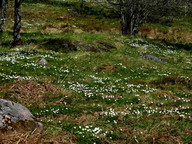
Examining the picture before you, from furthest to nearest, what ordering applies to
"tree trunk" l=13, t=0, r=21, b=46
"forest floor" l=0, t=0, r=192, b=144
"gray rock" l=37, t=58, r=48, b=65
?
"tree trunk" l=13, t=0, r=21, b=46 → "gray rock" l=37, t=58, r=48, b=65 → "forest floor" l=0, t=0, r=192, b=144

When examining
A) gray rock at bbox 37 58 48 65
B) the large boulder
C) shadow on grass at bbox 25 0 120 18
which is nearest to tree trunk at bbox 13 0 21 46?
gray rock at bbox 37 58 48 65

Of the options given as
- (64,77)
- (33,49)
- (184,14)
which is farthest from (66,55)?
(184,14)

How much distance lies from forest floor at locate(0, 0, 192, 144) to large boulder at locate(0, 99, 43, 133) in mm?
534

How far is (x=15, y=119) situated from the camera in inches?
343

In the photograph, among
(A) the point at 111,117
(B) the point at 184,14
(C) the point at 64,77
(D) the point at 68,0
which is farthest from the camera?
(D) the point at 68,0

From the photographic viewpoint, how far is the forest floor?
31.4 feet

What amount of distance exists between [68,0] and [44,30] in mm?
63099

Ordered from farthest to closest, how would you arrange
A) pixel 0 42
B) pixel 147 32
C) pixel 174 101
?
1. pixel 147 32
2. pixel 0 42
3. pixel 174 101

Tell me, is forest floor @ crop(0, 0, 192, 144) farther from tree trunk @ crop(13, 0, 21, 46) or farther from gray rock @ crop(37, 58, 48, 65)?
tree trunk @ crop(13, 0, 21, 46)

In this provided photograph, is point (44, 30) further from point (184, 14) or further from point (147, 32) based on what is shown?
point (184, 14)

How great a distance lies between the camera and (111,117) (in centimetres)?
1146

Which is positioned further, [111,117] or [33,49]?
[33,49]

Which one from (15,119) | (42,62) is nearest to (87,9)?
(42,62)

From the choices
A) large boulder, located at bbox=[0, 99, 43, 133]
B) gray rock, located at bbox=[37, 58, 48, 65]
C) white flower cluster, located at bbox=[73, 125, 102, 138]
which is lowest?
gray rock, located at bbox=[37, 58, 48, 65]
